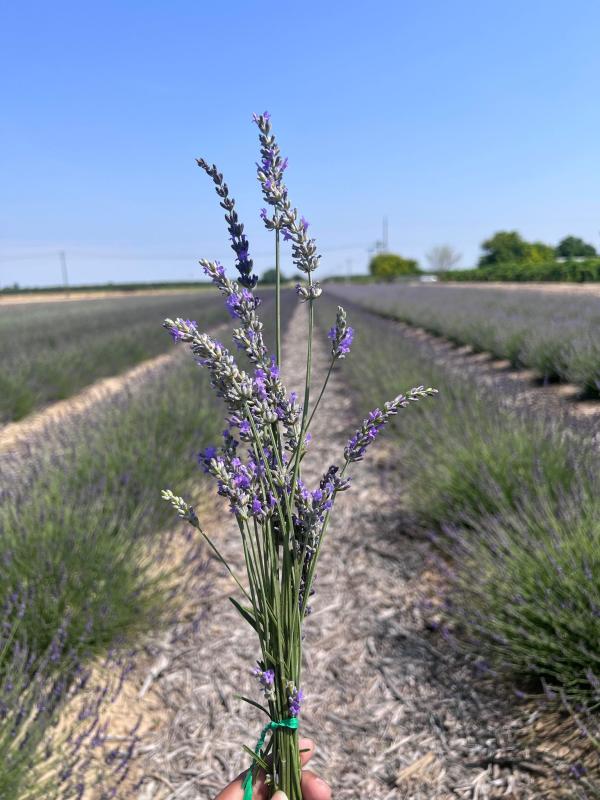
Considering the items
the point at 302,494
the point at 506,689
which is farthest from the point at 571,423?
the point at 302,494

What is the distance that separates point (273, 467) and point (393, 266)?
103438 millimetres

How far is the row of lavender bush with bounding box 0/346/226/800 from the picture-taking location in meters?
1.57

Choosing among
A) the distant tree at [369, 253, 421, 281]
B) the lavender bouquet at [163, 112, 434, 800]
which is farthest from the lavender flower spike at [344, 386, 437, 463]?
the distant tree at [369, 253, 421, 281]

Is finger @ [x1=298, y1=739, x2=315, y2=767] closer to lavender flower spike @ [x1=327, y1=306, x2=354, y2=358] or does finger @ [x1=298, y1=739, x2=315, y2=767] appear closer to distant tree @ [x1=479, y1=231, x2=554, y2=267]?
lavender flower spike @ [x1=327, y1=306, x2=354, y2=358]

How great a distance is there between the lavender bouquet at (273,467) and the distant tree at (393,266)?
99.7 m

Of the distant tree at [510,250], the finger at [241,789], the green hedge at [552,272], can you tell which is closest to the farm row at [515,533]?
the finger at [241,789]

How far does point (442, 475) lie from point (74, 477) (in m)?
2.05

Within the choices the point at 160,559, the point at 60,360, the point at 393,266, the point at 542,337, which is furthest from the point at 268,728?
the point at 393,266

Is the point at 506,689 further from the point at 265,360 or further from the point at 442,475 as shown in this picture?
the point at 265,360

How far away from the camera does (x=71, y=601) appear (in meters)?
2.25

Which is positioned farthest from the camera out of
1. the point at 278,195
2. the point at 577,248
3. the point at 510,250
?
the point at 510,250

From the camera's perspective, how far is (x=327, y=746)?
2.09 meters

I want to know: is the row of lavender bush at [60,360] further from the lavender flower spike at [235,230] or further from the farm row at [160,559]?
the lavender flower spike at [235,230]

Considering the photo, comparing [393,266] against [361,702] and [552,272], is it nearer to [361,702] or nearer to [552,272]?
[552,272]
